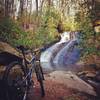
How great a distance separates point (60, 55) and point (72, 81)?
462 mm

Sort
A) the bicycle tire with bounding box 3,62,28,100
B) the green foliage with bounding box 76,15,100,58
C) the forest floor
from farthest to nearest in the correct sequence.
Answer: the green foliage with bounding box 76,15,100,58 → the forest floor → the bicycle tire with bounding box 3,62,28,100

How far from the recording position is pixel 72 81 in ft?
10.5

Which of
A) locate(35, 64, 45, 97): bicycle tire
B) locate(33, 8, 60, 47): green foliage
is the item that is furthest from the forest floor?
locate(33, 8, 60, 47): green foliage

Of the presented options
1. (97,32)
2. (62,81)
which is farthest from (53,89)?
(97,32)

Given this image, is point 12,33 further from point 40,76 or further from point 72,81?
point 72,81

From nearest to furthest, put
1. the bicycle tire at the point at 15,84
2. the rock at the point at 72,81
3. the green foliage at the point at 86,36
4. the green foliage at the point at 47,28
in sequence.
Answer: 1. the bicycle tire at the point at 15,84
2. the rock at the point at 72,81
3. the green foliage at the point at 47,28
4. the green foliage at the point at 86,36

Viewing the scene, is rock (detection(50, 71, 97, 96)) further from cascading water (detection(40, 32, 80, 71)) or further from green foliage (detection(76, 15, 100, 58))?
green foliage (detection(76, 15, 100, 58))

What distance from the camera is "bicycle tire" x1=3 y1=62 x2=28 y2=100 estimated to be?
2721mm

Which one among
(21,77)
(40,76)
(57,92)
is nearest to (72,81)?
(57,92)

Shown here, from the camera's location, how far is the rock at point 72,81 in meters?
3.14

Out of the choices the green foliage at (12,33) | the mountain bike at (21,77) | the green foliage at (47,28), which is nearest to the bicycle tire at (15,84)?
the mountain bike at (21,77)

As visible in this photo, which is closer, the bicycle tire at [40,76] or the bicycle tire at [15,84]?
the bicycle tire at [15,84]

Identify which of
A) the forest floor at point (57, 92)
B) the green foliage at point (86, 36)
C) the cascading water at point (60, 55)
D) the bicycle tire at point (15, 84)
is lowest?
the forest floor at point (57, 92)

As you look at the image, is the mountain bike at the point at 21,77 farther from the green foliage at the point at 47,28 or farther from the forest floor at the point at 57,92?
the green foliage at the point at 47,28
